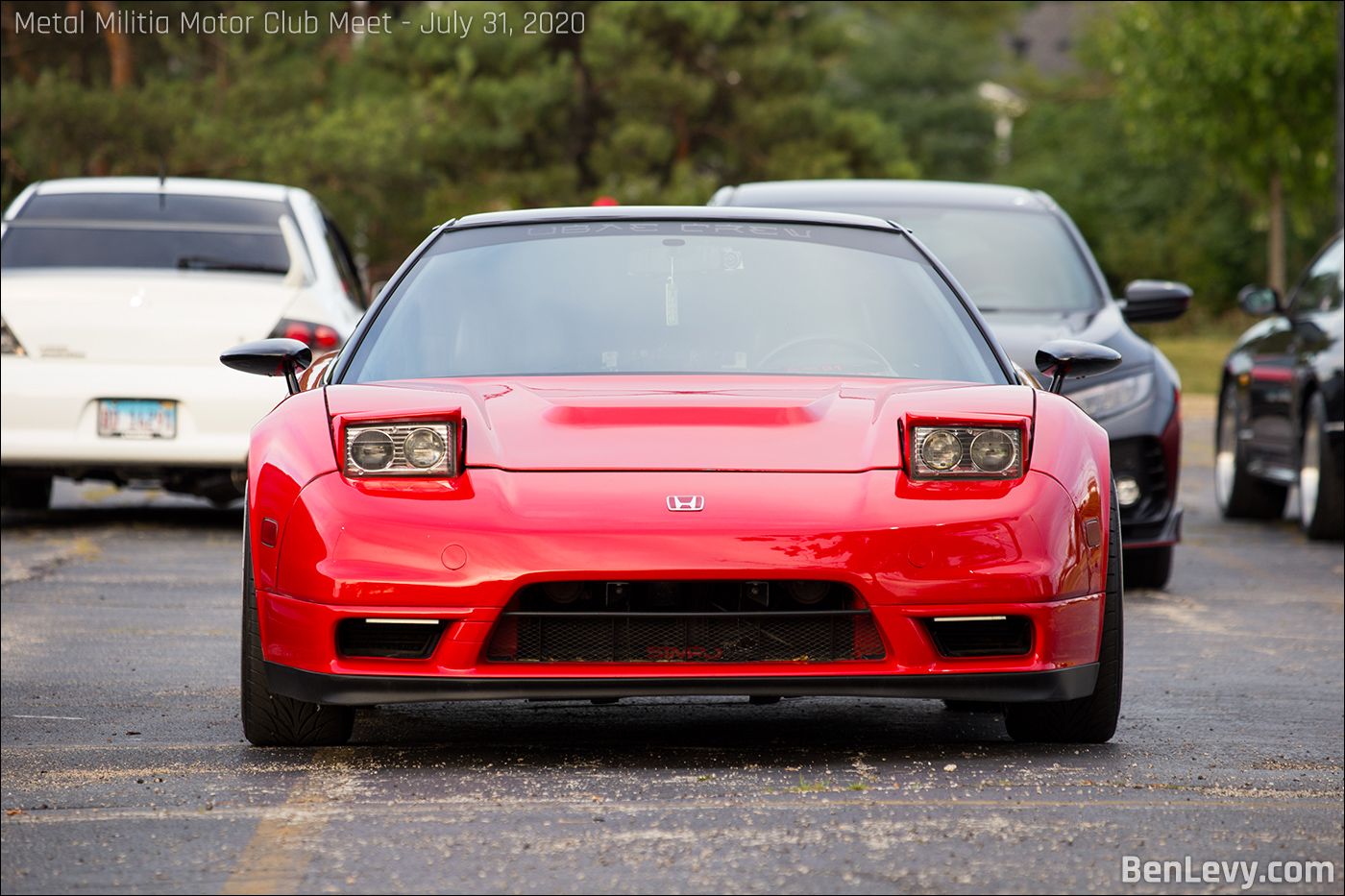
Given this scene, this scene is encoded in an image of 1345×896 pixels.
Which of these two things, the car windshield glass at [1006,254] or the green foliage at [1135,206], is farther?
the green foliage at [1135,206]

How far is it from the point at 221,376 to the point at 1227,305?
54306 millimetres

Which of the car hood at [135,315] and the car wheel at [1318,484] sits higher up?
the car hood at [135,315]

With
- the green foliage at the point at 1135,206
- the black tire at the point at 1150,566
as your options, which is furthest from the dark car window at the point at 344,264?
the green foliage at the point at 1135,206

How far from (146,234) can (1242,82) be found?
98.6 feet

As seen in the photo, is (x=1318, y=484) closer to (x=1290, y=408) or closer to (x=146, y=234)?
(x=1290, y=408)

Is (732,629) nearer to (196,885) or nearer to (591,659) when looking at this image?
(591,659)

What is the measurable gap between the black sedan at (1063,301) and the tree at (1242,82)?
25591 mm

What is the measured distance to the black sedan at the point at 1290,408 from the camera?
10.4 m

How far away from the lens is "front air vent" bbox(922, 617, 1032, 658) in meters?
4.38

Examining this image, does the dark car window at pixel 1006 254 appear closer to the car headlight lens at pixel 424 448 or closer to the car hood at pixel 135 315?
the car hood at pixel 135 315

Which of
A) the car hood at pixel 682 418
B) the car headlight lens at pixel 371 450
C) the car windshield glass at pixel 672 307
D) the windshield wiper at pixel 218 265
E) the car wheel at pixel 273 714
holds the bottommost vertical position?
the car wheel at pixel 273 714

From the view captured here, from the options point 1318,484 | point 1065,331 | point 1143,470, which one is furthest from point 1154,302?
point 1318,484

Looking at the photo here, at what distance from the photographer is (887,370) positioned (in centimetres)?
502

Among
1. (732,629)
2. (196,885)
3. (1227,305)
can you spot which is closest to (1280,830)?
(732,629)
